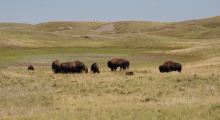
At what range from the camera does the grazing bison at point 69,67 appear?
3609 centimetres

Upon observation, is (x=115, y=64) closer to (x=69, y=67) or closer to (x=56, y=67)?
(x=69, y=67)

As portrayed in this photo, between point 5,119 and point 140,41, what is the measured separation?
8868 cm

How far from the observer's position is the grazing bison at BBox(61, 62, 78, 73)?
118 feet

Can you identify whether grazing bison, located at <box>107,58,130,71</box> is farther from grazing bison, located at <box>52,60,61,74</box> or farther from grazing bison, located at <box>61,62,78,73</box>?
grazing bison, located at <box>52,60,61,74</box>

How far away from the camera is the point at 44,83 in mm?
26625

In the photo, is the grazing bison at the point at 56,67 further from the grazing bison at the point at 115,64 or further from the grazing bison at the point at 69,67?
the grazing bison at the point at 115,64

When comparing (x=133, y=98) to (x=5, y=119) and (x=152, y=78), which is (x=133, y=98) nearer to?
(x=5, y=119)

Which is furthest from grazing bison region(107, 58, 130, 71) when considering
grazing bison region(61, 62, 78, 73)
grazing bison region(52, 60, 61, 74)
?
grazing bison region(52, 60, 61, 74)

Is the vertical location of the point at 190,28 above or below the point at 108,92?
above

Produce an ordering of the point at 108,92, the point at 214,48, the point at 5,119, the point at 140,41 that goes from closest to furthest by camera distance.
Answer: the point at 5,119, the point at 108,92, the point at 214,48, the point at 140,41

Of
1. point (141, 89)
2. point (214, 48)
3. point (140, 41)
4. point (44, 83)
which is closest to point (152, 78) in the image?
point (141, 89)

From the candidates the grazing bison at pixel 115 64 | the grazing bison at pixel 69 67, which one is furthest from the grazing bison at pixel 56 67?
the grazing bison at pixel 115 64

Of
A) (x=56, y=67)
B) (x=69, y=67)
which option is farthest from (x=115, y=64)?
(x=56, y=67)

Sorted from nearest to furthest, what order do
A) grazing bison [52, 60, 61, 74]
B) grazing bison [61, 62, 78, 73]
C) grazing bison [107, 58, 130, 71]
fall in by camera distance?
grazing bison [52, 60, 61, 74] < grazing bison [61, 62, 78, 73] < grazing bison [107, 58, 130, 71]
